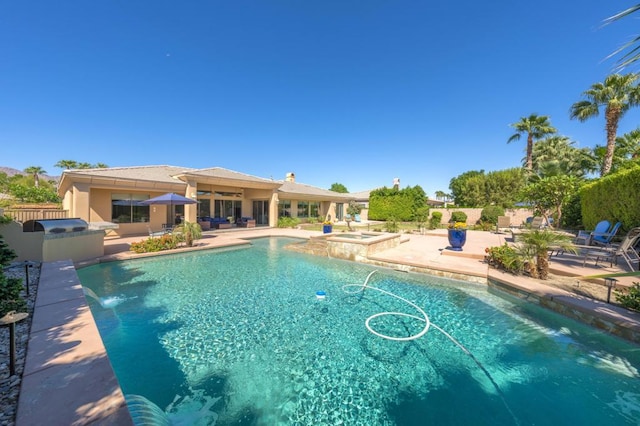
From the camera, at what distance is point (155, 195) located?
1628 cm

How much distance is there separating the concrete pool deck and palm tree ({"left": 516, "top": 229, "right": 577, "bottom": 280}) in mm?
456

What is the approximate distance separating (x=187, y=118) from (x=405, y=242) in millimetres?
20082

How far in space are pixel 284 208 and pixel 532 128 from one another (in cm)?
2751

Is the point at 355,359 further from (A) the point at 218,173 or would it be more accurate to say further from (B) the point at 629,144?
(B) the point at 629,144

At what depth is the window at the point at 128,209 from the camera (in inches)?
594

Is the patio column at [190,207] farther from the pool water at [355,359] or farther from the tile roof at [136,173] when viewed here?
the pool water at [355,359]

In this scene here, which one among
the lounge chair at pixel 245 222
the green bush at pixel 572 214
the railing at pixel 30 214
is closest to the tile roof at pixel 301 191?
the lounge chair at pixel 245 222

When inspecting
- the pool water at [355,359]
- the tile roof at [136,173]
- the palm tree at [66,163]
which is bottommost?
the pool water at [355,359]

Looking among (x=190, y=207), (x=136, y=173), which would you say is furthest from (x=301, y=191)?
(x=136, y=173)

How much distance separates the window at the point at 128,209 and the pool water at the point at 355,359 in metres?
10.2

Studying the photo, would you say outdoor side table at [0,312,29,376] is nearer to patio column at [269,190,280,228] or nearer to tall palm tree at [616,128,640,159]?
patio column at [269,190,280,228]

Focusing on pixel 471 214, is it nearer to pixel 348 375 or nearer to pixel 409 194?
pixel 409 194

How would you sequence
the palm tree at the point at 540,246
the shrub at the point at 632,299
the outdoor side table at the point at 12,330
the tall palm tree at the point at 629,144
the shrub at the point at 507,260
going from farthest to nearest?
the tall palm tree at the point at 629,144, the shrub at the point at 507,260, the palm tree at the point at 540,246, the shrub at the point at 632,299, the outdoor side table at the point at 12,330

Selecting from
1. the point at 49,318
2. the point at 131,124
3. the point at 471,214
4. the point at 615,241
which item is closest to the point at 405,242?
the point at 615,241
